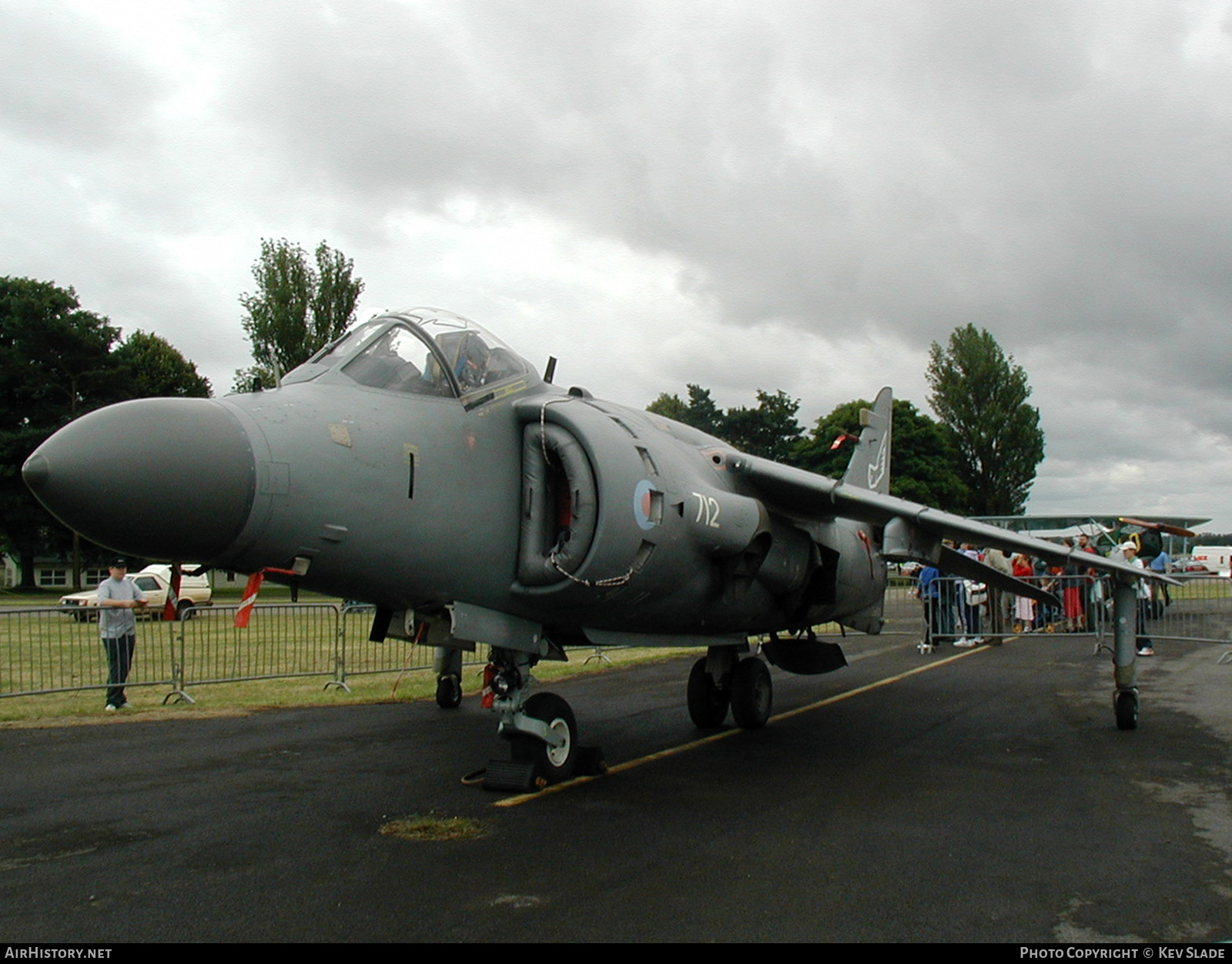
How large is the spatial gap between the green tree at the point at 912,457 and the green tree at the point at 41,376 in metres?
39.0

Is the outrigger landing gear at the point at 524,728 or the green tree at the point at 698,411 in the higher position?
the green tree at the point at 698,411

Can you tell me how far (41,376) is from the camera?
37219mm

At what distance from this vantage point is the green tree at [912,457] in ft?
183

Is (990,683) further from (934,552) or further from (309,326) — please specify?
(309,326)

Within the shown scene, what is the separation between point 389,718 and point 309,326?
35.7 m

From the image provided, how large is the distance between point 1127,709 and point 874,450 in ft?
14.6

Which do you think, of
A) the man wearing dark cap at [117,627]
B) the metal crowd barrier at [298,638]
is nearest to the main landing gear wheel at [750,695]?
the metal crowd barrier at [298,638]

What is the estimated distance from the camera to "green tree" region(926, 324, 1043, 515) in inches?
2258

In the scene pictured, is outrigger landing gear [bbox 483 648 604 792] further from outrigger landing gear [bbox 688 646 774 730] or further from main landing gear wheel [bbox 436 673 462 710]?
main landing gear wheel [bbox 436 673 462 710]

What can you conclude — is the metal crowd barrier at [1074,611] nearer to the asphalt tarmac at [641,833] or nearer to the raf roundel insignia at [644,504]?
the asphalt tarmac at [641,833]

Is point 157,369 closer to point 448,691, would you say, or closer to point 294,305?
point 294,305

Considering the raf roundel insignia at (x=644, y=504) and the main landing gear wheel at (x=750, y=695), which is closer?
the raf roundel insignia at (x=644, y=504)

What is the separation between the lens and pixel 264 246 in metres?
42.3

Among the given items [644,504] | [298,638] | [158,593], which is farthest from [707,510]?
[158,593]
